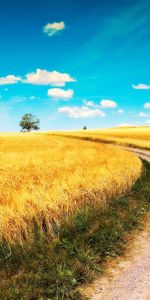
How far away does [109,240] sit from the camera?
25.0ft

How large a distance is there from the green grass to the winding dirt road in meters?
0.23

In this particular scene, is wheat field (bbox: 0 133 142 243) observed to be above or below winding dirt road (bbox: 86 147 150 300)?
above

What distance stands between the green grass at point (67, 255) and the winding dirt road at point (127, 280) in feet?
0.75

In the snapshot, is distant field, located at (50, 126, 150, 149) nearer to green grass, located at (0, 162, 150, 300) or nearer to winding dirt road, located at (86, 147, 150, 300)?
green grass, located at (0, 162, 150, 300)

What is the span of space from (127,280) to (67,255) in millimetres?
1443

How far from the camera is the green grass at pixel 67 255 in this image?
5.61m

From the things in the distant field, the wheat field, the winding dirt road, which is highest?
the distant field

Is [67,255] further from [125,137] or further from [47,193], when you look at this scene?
[125,137]

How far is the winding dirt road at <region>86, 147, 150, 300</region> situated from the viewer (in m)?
5.40

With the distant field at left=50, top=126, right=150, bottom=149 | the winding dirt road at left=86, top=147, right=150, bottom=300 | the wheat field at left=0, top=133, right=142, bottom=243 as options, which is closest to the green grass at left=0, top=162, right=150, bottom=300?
the winding dirt road at left=86, top=147, right=150, bottom=300

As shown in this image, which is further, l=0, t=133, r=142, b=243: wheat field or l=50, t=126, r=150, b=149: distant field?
l=50, t=126, r=150, b=149: distant field

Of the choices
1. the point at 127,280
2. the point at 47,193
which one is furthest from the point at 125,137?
the point at 127,280

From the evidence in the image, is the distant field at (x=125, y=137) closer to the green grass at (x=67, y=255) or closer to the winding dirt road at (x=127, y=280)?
the green grass at (x=67, y=255)

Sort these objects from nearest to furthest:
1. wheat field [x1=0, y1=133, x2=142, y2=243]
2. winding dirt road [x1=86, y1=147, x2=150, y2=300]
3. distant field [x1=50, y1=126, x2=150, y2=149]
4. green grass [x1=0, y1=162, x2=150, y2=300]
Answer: winding dirt road [x1=86, y1=147, x2=150, y2=300]
green grass [x1=0, y1=162, x2=150, y2=300]
wheat field [x1=0, y1=133, x2=142, y2=243]
distant field [x1=50, y1=126, x2=150, y2=149]
